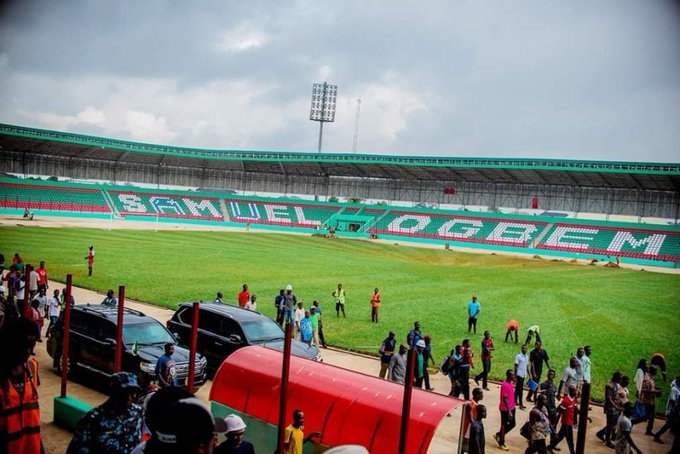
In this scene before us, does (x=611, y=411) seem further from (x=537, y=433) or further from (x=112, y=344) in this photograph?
(x=112, y=344)

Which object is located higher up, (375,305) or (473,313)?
(473,313)

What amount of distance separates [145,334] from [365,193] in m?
76.6

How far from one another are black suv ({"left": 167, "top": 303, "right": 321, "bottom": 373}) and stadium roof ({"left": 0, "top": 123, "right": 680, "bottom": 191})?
61142 mm

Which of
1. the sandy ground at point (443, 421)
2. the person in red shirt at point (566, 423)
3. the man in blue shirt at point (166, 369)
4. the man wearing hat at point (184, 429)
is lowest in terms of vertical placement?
the sandy ground at point (443, 421)

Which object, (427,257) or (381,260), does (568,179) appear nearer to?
(427,257)

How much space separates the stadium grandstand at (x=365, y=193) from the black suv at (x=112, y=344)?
5827cm

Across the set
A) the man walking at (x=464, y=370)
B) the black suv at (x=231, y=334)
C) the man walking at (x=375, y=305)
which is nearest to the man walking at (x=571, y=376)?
the man walking at (x=464, y=370)

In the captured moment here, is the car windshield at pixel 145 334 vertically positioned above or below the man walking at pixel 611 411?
above

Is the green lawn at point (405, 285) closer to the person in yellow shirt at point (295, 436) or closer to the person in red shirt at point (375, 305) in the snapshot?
the person in red shirt at point (375, 305)

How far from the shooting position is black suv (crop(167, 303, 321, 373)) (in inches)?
520

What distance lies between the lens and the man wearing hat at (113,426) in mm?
4293

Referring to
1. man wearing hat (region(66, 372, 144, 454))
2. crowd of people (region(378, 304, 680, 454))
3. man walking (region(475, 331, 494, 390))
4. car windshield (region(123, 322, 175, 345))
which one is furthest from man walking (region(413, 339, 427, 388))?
man wearing hat (region(66, 372, 144, 454))

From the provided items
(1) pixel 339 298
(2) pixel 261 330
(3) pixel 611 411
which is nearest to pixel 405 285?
(1) pixel 339 298

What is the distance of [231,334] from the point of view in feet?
44.1
